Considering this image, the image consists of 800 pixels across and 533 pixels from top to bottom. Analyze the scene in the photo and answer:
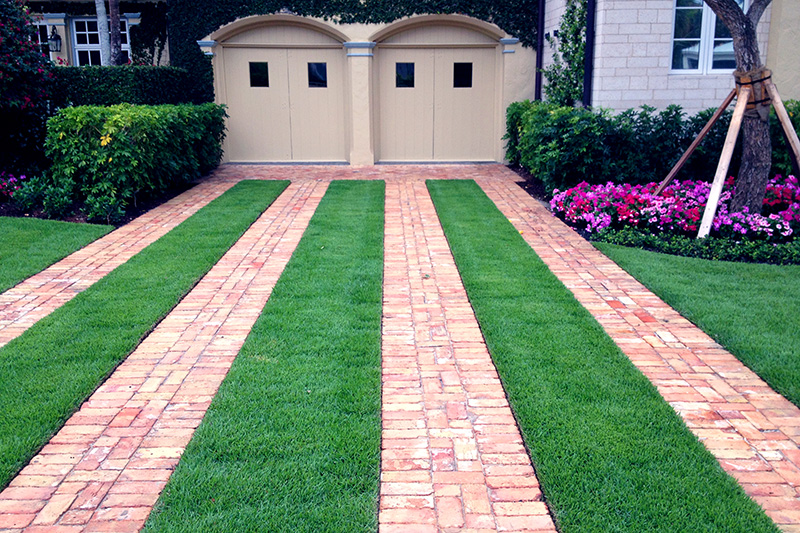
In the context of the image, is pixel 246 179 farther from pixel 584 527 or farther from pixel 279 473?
pixel 584 527

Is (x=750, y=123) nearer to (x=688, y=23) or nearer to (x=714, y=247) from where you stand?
Result: (x=714, y=247)

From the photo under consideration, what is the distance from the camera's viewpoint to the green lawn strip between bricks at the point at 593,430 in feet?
9.57

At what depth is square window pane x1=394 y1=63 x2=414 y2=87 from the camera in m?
14.2

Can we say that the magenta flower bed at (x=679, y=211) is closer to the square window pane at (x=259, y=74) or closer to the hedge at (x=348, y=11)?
the hedge at (x=348, y=11)

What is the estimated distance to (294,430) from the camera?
3576 mm

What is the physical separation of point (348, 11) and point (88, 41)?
225 inches

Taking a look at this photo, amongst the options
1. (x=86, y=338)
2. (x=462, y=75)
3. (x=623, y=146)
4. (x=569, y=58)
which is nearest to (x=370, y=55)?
(x=462, y=75)

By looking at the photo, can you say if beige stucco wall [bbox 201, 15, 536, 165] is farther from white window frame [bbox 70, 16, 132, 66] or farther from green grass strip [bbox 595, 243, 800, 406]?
green grass strip [bbox 595, 243, 800, 406]

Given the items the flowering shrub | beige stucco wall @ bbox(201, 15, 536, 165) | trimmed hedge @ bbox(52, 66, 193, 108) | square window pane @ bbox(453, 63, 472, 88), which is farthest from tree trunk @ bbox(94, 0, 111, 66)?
square window pane @ bbox(453, 63, 472, 88)

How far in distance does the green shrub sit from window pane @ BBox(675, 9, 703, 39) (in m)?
4.11

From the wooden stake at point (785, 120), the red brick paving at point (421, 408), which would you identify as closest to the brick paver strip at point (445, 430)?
the red brick paving at point (421, 408)

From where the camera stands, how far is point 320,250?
725cm

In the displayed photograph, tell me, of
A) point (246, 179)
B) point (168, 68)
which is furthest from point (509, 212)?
point (168, 68)

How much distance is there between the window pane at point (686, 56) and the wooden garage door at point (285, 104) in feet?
22.2
